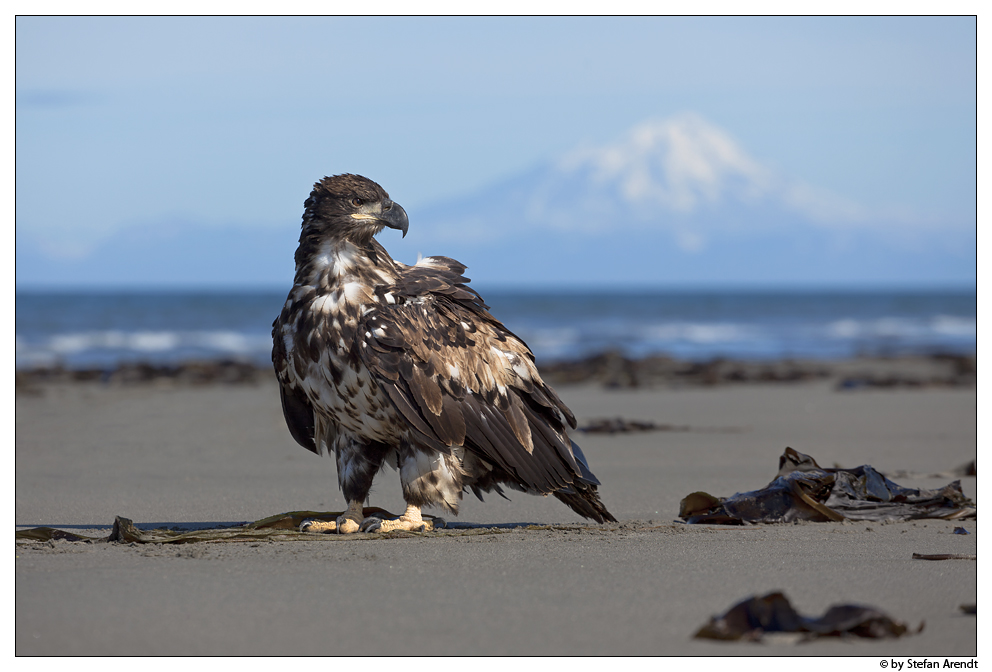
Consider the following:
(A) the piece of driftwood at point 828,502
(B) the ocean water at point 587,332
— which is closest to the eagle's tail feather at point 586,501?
(A) the piece of driftwood at point 828,502

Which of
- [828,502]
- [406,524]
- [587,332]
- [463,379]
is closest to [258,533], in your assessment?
[406,524]

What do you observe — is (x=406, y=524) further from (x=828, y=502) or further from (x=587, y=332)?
(x=587, y=332)

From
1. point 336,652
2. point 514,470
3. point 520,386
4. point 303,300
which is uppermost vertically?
point 303,300

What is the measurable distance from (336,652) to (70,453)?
5.18m

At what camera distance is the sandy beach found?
298 centimetres

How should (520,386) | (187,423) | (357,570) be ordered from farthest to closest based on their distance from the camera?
(187,423), (520,386), (357,570)

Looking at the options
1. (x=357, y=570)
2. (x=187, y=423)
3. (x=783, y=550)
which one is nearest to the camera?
(x=357, y=570)

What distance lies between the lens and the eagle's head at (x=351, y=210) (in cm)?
482

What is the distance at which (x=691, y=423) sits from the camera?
31.3 ft

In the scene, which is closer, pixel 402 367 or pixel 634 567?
pixel 634 567

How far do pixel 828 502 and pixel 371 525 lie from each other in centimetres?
235
